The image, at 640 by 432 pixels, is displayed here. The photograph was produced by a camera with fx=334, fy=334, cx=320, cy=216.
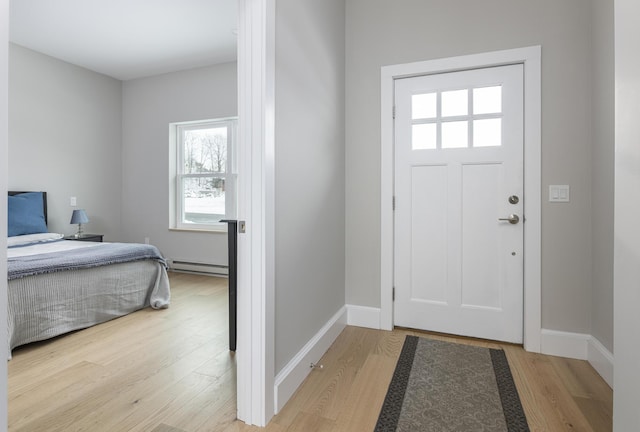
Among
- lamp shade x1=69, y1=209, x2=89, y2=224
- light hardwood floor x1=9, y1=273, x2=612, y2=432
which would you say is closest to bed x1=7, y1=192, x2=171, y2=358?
light hardwood floor x1=9, y1=273, x2=612, y2=432

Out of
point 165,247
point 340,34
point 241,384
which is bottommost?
point 241,384

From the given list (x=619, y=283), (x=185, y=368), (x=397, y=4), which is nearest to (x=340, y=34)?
(x=397, y=4)

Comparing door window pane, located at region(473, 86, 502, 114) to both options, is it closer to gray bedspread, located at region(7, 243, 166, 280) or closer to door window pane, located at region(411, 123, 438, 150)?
door window pane, located at region(411, 123, 438, 150)

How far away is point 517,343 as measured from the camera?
2369 mm

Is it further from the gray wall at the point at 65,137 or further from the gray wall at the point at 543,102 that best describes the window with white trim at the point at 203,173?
the gray wall at the point at 543,102

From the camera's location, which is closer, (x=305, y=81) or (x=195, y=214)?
(x=305, y=81)

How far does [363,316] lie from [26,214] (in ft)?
12.6

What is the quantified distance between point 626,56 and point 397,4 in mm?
1959

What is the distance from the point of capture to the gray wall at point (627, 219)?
97 cm

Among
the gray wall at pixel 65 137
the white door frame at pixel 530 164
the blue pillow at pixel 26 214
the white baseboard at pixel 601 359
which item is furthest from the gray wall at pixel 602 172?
the gray wall at pixel 65 137

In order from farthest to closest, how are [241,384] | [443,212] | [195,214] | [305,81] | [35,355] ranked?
[195,214] < [443,212] < [35,355] < [305,81] < [241,384]

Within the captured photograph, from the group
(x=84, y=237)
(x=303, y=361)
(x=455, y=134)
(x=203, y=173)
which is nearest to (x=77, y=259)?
(x=84, y=237)

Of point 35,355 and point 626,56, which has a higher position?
point 626,56

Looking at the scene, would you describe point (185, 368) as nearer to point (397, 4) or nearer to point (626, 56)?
point (626, 56)
